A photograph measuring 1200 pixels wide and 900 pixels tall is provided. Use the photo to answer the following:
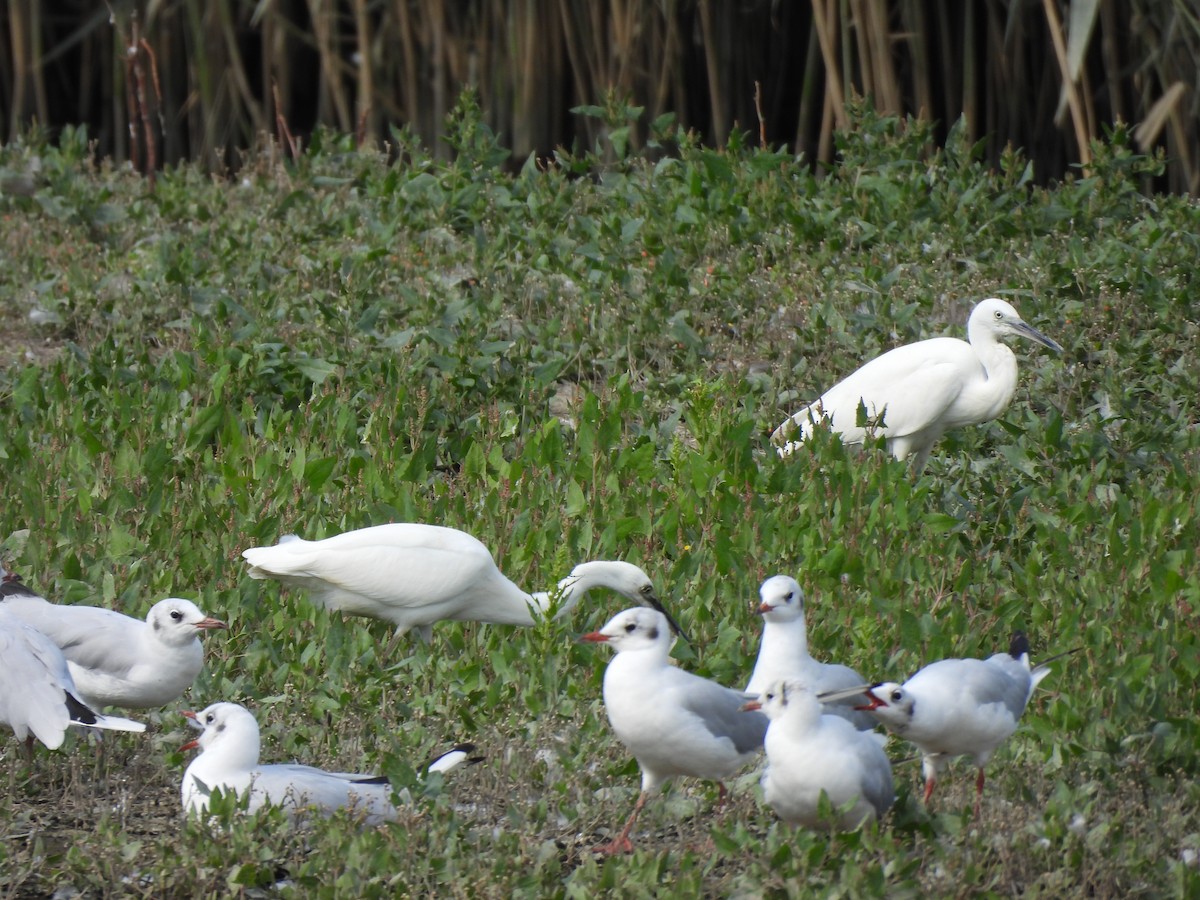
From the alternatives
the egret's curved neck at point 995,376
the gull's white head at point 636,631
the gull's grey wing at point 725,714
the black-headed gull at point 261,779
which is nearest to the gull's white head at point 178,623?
the black-headed gull at point 261,779

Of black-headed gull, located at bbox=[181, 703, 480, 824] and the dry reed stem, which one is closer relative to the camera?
black-headed gull, located at bbox=[181, 703, 480, 824]

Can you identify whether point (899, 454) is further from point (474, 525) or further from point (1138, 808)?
point (1138, 808)

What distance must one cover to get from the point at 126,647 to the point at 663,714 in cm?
134

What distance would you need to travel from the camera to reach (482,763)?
4.14 m

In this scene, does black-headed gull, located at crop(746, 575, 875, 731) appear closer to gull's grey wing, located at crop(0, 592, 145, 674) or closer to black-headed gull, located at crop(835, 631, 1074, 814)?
black-headed gull, located at crop(835, 631, 1074, 814)

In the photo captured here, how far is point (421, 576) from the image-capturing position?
Result: 4.78 meters

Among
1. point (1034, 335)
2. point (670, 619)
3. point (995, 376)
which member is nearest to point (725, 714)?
point (670, 619)

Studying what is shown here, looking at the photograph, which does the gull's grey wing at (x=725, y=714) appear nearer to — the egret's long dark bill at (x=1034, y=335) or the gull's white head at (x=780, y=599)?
the gull's white head at (x=780, y=599)

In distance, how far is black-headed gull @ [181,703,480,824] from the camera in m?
3.74

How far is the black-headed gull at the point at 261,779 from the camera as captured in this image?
3740mm

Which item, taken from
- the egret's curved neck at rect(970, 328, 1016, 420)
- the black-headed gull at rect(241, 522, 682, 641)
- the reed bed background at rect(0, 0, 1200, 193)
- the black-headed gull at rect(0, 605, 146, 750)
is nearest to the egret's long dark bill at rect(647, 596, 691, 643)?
the black-headed gull at rect(241, 522, 682, 641)

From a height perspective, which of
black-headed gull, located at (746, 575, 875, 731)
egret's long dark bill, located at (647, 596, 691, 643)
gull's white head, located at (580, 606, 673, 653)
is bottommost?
egret's long dark bill, located at (647, 596, 691, 643)

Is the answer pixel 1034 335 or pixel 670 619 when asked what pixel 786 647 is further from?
pixel 1034 335

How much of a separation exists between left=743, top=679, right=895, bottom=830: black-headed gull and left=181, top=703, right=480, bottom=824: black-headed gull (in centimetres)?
70
